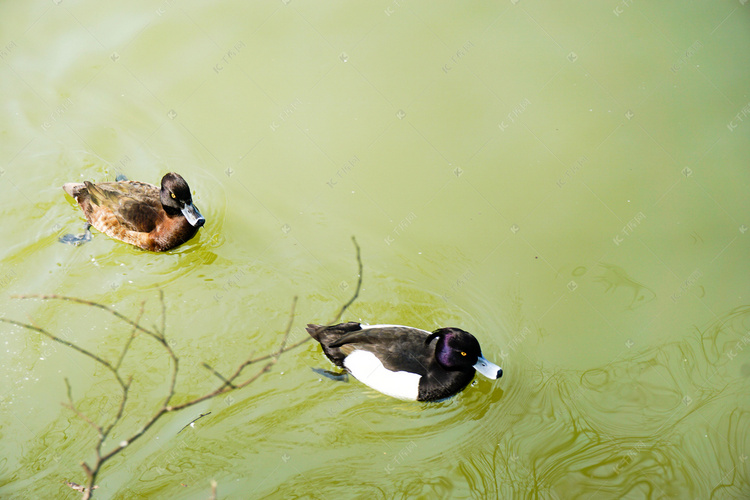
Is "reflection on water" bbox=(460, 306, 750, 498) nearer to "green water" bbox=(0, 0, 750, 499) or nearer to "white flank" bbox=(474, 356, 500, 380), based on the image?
"green water" bbox=(0, 0, 750, 499)

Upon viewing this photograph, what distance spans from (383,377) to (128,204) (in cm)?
323

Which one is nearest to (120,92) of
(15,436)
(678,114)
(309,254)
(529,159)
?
(309,254)

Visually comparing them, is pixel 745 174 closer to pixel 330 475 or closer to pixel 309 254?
pixel 309 254

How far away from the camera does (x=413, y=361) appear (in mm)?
4766

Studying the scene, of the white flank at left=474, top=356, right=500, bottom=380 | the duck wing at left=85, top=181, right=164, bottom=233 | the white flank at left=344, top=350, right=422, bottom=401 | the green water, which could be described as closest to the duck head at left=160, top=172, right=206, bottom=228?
the duck wing at left=85, top=181, right=164, bottom=233

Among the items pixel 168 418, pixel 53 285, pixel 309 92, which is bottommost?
pixel 53 285

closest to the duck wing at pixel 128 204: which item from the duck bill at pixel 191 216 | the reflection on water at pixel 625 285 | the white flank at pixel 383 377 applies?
the duck bill at pixel 191 216

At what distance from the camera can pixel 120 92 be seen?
6930 mm

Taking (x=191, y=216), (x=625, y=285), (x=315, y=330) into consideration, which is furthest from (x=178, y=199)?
(x=625, y=285)

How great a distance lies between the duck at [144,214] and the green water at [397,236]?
0.22 m

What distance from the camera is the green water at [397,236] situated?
470cm

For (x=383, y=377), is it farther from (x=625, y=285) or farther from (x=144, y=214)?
(x=144, y=214)

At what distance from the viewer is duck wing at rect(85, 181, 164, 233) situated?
18.6 ft

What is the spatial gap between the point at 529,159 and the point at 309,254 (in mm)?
2821
